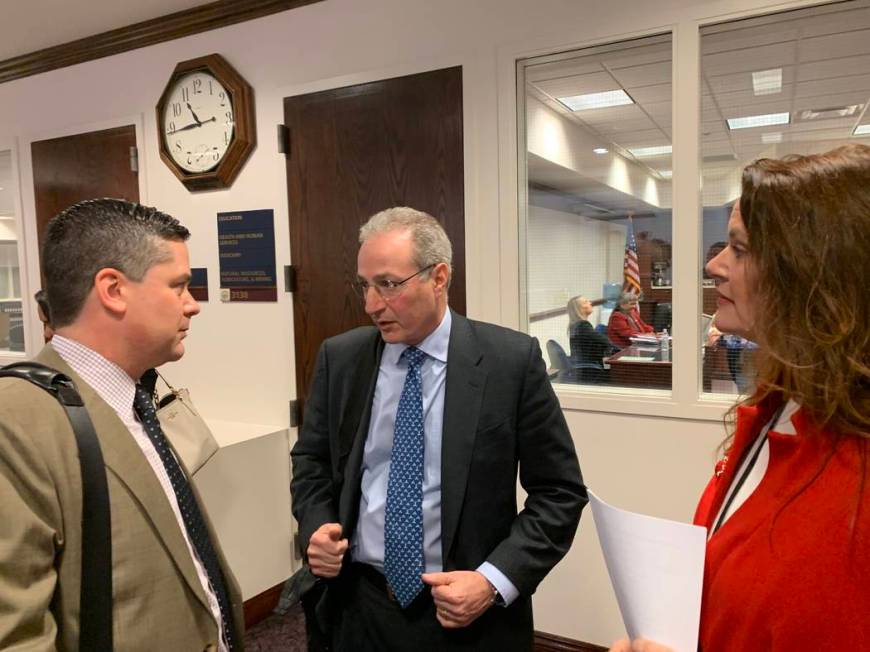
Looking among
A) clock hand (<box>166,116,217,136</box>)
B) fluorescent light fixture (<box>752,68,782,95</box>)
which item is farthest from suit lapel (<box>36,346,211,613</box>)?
A: clock hand (<box>166,116,217,136</box>)

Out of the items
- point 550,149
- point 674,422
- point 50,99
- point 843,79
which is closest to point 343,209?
point 550,149

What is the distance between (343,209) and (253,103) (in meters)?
0.71

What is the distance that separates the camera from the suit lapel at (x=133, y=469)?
101 cm

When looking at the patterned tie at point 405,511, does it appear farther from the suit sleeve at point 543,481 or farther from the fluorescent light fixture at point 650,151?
the fluorescent light fixture at point 650,151

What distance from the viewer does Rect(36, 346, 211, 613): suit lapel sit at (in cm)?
101

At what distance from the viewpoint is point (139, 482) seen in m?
1.02

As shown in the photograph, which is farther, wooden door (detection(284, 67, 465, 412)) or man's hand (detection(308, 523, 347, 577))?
wooden door (detection(284, 67, 465, 412))

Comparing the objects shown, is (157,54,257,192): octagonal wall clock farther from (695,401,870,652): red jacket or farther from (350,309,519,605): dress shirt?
(695,401,870,652): red jacket

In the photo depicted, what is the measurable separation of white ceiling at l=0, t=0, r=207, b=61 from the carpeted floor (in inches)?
111

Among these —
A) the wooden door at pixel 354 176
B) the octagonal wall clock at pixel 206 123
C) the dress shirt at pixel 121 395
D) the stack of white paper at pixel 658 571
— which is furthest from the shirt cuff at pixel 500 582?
the octagonal wall clock at pixel 206 123

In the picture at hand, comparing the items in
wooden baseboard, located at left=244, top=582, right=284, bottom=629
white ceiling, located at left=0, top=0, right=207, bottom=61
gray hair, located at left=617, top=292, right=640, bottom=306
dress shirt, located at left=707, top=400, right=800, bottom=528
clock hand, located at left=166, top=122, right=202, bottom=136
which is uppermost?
white ceiling, located at left=0, top=0, right=207, bottom=61

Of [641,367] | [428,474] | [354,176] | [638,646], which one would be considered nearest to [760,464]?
[638,646]

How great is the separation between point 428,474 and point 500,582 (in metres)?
0.27

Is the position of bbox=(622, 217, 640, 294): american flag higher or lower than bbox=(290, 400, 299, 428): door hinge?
higher
